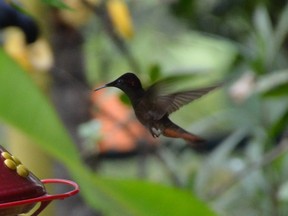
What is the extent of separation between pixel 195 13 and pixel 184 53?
1257 mm

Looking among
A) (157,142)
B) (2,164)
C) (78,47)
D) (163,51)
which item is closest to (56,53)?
(78,47)

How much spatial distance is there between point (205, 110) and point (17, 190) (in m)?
2.98

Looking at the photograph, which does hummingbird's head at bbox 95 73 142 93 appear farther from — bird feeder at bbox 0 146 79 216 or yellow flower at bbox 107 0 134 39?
yellow flower at bbox 107 0 134 39

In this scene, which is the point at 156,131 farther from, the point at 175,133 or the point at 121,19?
the point at 121,19

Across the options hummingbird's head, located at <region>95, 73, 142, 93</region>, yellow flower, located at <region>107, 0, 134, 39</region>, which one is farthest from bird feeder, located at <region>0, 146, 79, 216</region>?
yellow flower, located at <region>107, 0, 134, 39</region>

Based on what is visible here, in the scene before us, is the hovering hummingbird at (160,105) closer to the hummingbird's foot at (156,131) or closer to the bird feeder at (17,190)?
the hummingbird's foot at (156,131)

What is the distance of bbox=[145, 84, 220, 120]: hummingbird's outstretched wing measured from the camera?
1254mm

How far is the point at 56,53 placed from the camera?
8.79 ft

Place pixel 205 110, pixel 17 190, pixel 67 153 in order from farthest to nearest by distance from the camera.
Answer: pixel 205 110 < pixel 67 153 < pixel 17 190

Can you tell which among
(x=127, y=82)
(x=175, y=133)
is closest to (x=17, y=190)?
(x=127, y=82)

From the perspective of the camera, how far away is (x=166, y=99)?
1.27m

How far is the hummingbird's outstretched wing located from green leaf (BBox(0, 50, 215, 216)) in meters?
0.28

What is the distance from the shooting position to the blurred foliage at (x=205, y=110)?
4.96ft

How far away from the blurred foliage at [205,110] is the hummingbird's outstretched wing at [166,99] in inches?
3.8
